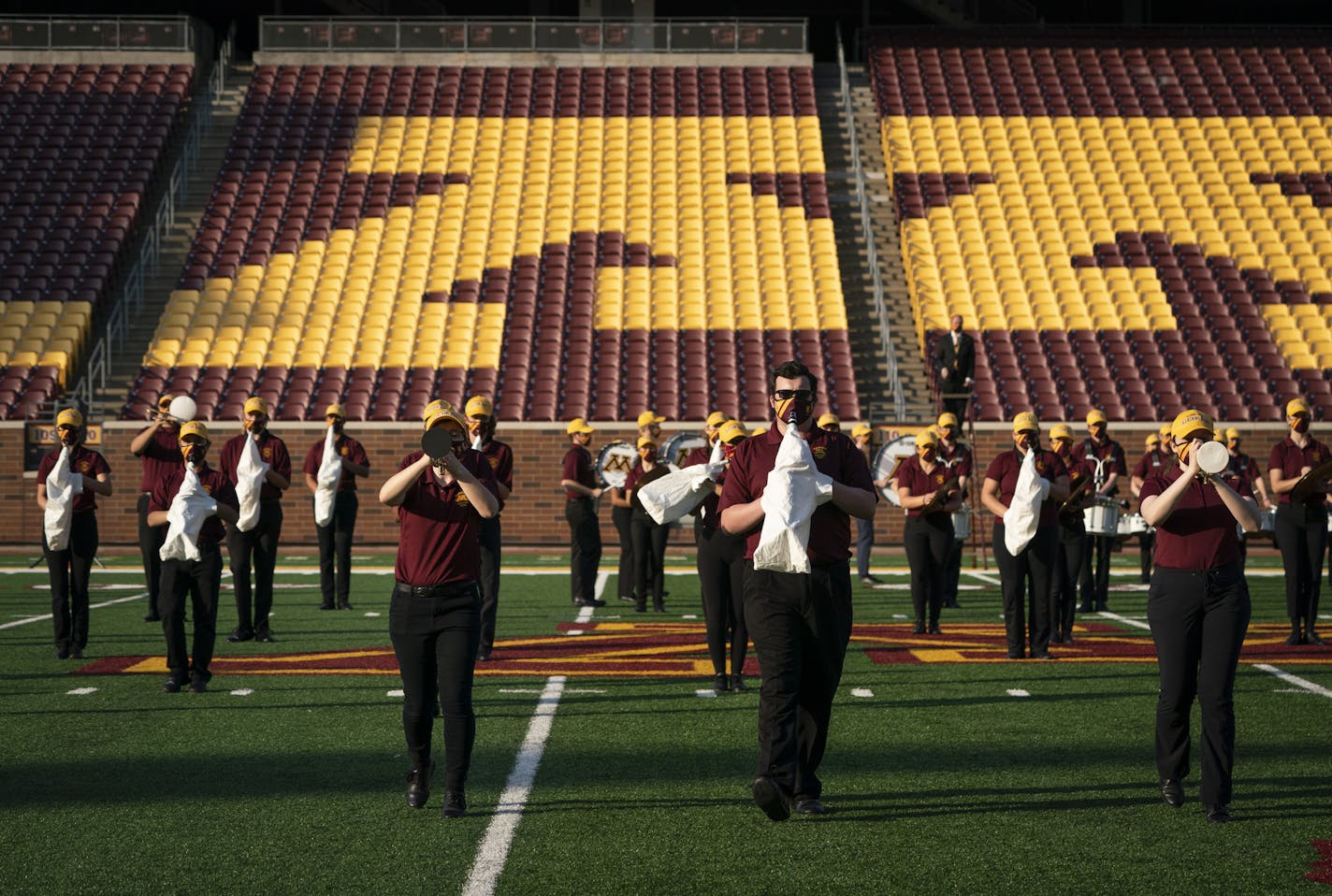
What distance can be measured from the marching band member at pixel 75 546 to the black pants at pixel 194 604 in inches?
72.7

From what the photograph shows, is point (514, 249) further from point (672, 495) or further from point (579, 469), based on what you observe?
point (672, 495)

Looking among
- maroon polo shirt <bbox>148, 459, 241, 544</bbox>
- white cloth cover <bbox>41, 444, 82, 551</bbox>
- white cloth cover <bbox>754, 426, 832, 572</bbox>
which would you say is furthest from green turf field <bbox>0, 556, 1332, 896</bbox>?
white cloth cover <bbox>754, 426, 832, 572</bbox>

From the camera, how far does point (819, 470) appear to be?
21.0ft

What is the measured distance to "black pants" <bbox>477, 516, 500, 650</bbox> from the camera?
35.1ft

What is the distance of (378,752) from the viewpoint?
7855 mm

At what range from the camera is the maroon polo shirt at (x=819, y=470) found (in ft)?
20.9

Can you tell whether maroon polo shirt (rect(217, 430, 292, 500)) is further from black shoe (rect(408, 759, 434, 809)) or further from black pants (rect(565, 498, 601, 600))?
black shoe (rect(408, 759, 434, 809))

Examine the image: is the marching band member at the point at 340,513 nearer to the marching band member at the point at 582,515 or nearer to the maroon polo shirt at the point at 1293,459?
the marching band member at the point at 582,515

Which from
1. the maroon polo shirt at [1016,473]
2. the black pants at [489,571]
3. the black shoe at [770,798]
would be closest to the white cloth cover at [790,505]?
the black shoe at [770,798]

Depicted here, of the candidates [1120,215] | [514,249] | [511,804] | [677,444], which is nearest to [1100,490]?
[677,444]

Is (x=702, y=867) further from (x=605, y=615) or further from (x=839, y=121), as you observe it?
(x=839, y=121)

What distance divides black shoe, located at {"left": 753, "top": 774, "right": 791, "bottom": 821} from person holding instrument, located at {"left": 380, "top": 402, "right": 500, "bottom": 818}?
1.28m

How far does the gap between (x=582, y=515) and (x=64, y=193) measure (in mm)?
A: 19559

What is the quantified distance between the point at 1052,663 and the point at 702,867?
622 centimetres
